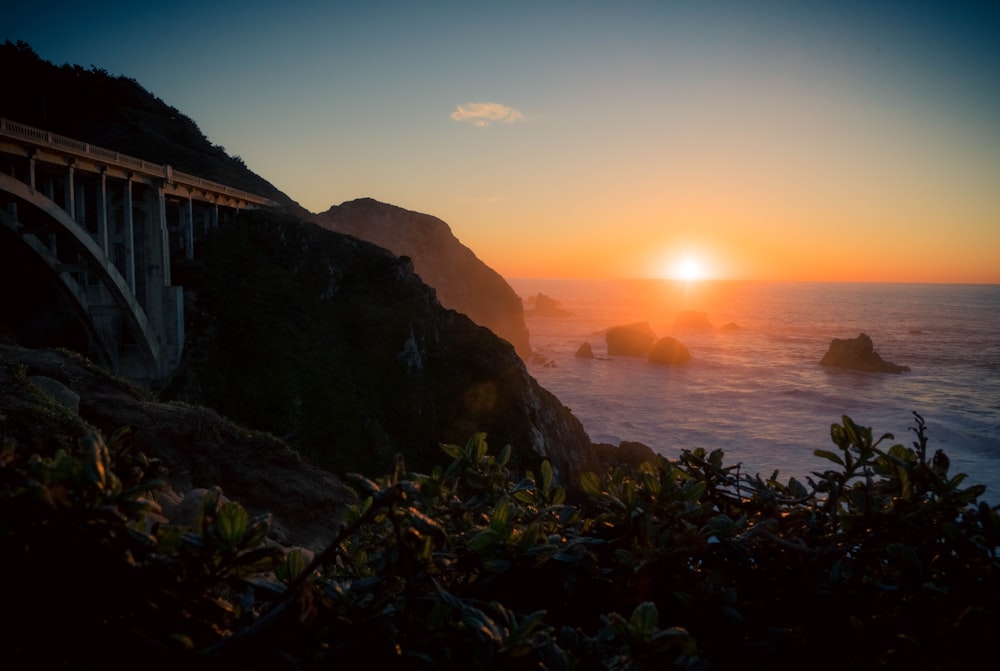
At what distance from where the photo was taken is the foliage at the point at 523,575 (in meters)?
1.52

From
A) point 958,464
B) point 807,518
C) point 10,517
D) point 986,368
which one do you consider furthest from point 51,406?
point 986,368

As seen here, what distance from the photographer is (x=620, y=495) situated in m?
2.64

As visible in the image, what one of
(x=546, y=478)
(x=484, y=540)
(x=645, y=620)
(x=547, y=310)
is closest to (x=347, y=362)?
(x=546, y=478)

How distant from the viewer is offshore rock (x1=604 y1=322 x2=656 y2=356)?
3711 inches

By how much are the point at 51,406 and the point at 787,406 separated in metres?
63.9

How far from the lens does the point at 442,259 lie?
333ft

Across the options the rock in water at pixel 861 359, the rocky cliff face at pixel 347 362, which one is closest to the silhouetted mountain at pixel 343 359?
the rocky cliff face at pixel 347 362

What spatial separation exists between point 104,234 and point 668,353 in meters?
76.1

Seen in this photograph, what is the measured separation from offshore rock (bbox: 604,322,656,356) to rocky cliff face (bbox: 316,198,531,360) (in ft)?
47.0

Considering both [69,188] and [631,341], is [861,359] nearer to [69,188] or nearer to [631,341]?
[631,341]

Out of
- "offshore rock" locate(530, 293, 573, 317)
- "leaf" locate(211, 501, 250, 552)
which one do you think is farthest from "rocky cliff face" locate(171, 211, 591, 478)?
"offshore rock" locate(530, 293, 573, 317)

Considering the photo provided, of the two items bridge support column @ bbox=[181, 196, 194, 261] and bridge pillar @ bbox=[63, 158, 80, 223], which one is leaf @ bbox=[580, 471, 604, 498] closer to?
bridge pillar @ bbox=[63, 158, 80, 223]

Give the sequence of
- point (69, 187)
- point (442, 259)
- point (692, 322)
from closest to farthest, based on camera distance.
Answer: point (69, 187) < point (442, 259) < point (692, 322)

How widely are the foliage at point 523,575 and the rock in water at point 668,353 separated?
88.5m
